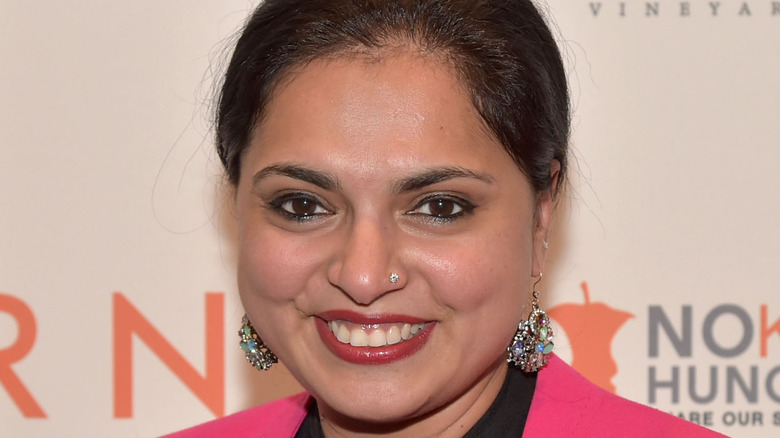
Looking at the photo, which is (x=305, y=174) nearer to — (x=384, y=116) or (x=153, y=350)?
(x=384, y=116)

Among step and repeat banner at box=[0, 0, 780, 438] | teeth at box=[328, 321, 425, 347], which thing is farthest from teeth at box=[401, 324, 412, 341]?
step and repeat banner at box=[0, 0, 780, 438]

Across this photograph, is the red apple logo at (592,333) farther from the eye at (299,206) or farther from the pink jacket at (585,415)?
the eye at (299,206)

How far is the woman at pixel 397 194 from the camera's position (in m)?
1.22

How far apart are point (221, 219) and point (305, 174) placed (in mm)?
805

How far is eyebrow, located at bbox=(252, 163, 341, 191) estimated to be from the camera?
123 centimetres

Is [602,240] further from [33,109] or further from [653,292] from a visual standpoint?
[33,109]

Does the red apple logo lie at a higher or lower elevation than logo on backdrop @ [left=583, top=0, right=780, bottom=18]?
lower

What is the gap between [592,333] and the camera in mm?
1977

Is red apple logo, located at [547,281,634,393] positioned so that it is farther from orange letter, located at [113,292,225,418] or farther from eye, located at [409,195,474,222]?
eye, located at [409,195,474,222]

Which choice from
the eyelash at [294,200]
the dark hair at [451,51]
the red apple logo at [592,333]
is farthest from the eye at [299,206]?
the red apple logo at [592,333]

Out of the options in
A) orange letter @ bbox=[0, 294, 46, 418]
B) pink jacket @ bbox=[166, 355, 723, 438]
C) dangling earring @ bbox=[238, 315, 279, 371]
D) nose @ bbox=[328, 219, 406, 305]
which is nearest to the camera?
nose @ bbox=[328, 219, 406, 305]

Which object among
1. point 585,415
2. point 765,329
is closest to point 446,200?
point 585,415

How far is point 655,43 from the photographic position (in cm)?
191

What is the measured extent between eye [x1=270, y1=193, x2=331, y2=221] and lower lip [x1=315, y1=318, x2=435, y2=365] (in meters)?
0.15
